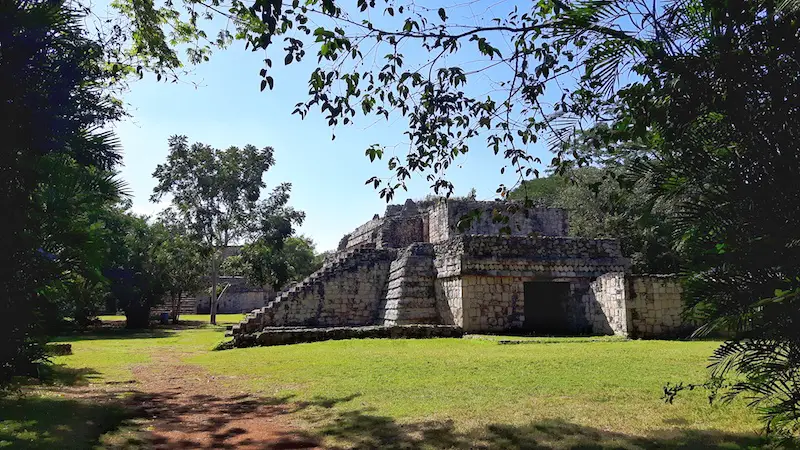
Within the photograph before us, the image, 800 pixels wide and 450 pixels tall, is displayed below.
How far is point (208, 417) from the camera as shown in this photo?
5.93m

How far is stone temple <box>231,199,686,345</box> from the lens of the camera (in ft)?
41.9

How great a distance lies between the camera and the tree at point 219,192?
2584cm

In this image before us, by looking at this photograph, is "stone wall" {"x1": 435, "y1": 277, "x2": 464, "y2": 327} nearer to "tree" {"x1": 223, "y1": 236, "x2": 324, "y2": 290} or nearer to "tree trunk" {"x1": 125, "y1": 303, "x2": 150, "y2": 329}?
"tree" {"x1": 223, "y1": 236, "x2": 324, "y2": 290}

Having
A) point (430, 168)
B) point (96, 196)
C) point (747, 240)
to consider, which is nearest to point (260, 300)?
point (96, 196)

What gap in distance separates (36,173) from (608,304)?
11.9 metres

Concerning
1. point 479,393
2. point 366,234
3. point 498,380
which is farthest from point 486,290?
point 366,234

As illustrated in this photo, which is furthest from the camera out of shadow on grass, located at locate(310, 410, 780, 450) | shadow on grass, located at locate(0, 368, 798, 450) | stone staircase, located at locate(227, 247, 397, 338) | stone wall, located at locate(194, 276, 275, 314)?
stone wall, located at locate(194, 276, 275, 314)

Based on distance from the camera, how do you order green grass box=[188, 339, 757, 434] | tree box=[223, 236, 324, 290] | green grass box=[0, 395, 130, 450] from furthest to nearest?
tree box=[223, 236, 324, 290] < green grass box=[188, 339, 757, 434] < green grass box=[0, 395, 130, 450]

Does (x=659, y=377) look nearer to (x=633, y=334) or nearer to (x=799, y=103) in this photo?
(x=799, y=103)

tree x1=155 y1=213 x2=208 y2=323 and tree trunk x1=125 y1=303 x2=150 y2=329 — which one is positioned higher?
tree x1=155 y1=213 x2=208 y2=323

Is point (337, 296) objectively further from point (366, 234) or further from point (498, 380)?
point (498, 380)

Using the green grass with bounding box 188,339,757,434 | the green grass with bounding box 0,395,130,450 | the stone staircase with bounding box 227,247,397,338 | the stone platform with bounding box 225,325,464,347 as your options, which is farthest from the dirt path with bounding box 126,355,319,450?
the stone staircase with bounding box 227,247,397,338

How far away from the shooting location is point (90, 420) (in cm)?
558

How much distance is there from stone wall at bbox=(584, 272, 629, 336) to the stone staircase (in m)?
6.37
